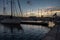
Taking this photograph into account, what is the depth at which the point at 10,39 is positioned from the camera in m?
19.5

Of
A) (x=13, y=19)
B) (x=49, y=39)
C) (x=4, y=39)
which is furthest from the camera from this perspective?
(x=13, y=19)

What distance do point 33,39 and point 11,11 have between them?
2807 centimetres

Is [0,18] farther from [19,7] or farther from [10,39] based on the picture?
[10,39]

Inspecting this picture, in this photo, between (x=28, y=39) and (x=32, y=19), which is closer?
(x=28, y=39)

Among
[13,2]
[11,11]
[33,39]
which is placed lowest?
[33,39]

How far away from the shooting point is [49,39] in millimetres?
13312

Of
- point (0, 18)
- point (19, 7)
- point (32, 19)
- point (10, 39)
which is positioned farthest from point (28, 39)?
point (32, 19)

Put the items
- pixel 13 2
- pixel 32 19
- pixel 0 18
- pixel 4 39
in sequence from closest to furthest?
pixel 4 39
pixel 13 2
pixel 0 18
pixel 32 19

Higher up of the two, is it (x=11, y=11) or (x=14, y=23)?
(x=11, y=11)

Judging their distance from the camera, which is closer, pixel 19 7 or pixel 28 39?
pixel 28 39

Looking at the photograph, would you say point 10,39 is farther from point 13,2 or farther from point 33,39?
point 13,2

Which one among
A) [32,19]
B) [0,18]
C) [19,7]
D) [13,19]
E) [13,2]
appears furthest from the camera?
[32,19]

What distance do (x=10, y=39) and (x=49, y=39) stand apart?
7794 mm

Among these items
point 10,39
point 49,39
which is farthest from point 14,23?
point 49,39
